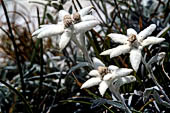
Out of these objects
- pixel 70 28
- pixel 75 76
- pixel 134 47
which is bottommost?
pixel 75 76

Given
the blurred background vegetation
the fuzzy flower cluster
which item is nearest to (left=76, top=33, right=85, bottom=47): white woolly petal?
the fuzzy flower cluster

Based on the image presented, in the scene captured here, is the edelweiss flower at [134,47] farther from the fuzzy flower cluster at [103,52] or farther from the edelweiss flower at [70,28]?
the edelweiss flower at [70,28]

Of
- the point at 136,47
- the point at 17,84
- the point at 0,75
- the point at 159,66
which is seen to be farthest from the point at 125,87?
the point at 0,75

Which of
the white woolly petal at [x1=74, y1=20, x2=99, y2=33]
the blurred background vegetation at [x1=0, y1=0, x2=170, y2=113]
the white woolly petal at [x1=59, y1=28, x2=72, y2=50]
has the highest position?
the white woolly petal at [x1=74, y1=20, x2=99, y2=33]

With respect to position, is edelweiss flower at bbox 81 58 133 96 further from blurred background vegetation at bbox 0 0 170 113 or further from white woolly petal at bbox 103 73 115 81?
blurred background vegetation at bbox 0 0 170 113

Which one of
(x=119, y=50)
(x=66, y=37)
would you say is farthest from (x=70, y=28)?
(x=119, y=50)

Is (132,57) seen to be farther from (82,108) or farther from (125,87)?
(82,108)

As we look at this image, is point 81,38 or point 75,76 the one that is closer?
point 81,38

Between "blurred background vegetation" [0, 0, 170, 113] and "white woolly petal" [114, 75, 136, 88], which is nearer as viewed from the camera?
"white woolly petal" [114, 75, 136, 88]

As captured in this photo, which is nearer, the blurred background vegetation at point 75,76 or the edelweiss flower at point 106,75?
the edelweiss flower at point 106,75

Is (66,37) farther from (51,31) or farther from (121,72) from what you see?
(121,72)

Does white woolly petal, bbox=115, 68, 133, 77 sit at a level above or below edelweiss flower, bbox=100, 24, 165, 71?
below

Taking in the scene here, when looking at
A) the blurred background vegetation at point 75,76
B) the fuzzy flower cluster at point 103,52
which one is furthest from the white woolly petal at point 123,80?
the blurred background vegetation at point 75,76
